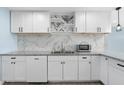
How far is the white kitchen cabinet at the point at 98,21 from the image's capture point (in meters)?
A: 3.89

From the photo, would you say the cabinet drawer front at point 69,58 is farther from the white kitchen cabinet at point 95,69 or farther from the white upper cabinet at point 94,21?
the white upper cabinet at point 94,21

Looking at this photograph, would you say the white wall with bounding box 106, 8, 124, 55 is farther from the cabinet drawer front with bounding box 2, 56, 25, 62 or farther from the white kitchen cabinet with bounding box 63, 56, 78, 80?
the cabinet drawer front with bounding box 2, 56, 25, 62

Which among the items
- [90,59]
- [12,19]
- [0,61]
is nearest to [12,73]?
[0,61]

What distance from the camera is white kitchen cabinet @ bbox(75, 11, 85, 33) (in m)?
3.88

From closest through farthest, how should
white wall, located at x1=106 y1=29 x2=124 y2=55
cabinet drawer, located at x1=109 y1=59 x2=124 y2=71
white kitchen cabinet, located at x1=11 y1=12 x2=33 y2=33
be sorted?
cabinet drawer, located at x1=109 y1=59 x2=124 y2=71 → white wall, located at x1=106 y1=29 x2=124 y2=55 → white kitchen cabinet, located at x1=11 y1=12 x2=33 y2=33

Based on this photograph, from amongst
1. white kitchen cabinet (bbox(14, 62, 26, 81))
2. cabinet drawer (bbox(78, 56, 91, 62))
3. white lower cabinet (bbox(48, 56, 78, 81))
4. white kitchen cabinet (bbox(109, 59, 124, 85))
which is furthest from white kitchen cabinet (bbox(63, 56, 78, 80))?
white kitchen cabinet (bbox(14, 62, 26, 81))

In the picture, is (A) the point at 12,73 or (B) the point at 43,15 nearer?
(A) the point at 12,73

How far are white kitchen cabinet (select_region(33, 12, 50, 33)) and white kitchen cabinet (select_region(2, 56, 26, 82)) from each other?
961mm

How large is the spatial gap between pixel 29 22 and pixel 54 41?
37.6 inches
